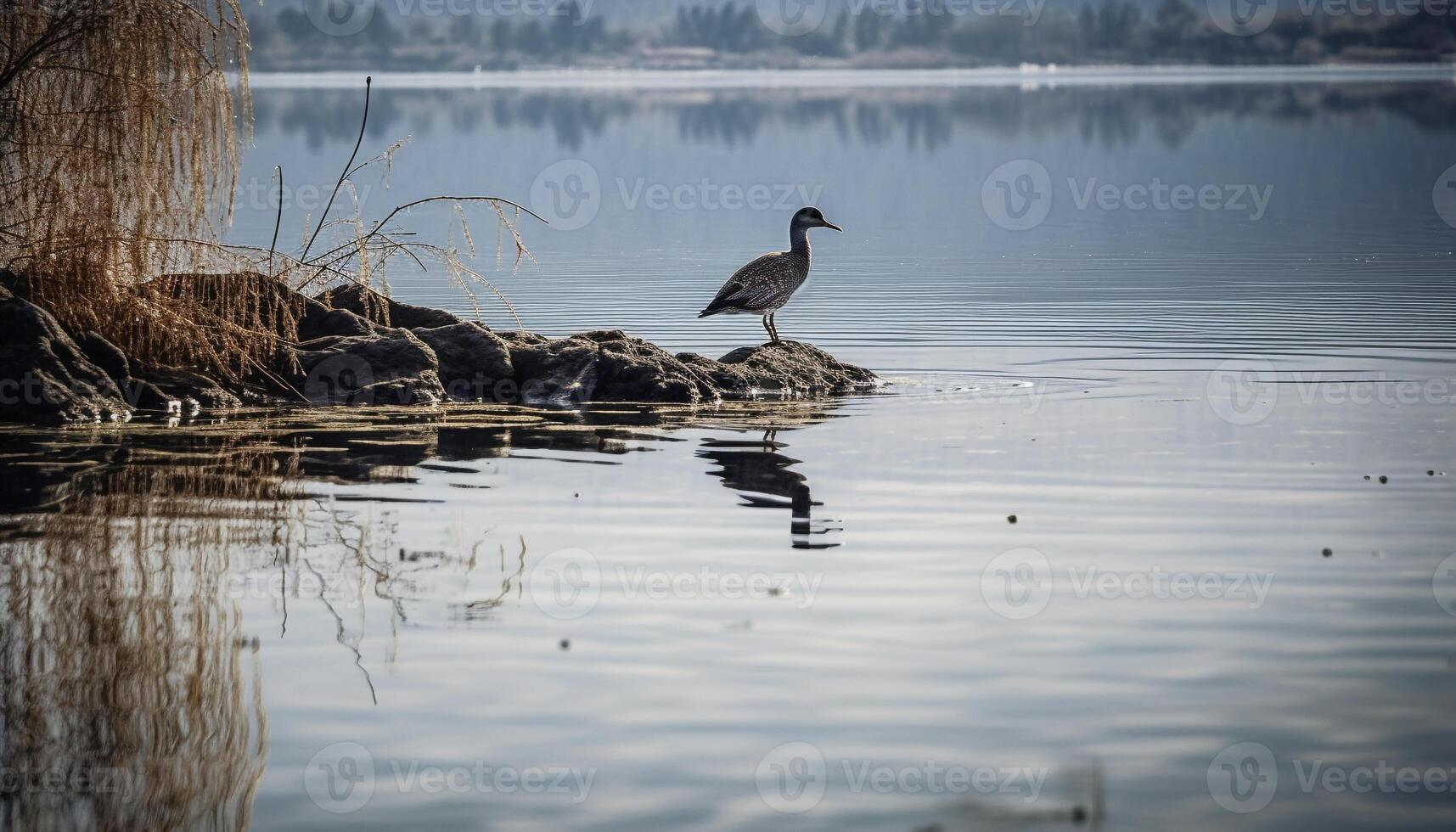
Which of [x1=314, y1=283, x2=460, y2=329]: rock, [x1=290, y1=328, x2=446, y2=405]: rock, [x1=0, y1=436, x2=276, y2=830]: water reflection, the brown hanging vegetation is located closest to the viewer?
[x1=0, y1=436, x2=276, y2=830]: water reflection

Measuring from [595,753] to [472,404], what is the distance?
9.74 m

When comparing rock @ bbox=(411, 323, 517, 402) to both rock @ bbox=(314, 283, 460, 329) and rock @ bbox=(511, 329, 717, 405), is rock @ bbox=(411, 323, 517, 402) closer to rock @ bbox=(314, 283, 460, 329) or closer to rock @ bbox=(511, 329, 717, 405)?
rock @ bbox=(511, 329, 717, 405)

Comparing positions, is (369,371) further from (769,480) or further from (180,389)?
(769,480)

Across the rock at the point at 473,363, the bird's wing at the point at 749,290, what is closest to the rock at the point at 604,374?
the rock at the point at 473,363

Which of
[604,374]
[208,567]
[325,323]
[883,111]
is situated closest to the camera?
[208,567]

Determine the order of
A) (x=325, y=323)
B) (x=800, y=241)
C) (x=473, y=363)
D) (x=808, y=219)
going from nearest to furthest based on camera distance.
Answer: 1. (x=473, y=363)
2. (x=325, y=323)
3. (x=800, y=241)
4. (x=808, y=219)

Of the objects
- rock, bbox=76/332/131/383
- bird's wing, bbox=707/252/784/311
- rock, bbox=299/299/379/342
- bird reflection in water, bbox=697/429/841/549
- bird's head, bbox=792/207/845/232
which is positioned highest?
bird's head, bbox=792/207/845/232

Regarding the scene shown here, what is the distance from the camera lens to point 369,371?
16.8 metres

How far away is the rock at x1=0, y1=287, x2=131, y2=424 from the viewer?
1471 cm

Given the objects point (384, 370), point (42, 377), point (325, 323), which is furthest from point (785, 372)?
point (42, 377)

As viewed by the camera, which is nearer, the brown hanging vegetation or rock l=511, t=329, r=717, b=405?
the brown hanging vegetation

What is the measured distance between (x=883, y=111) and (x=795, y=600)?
122m

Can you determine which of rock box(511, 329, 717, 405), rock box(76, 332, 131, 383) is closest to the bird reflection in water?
rock box(511, 329, 717, 405)

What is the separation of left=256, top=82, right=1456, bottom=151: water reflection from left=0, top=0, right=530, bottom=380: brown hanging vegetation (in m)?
65.2
